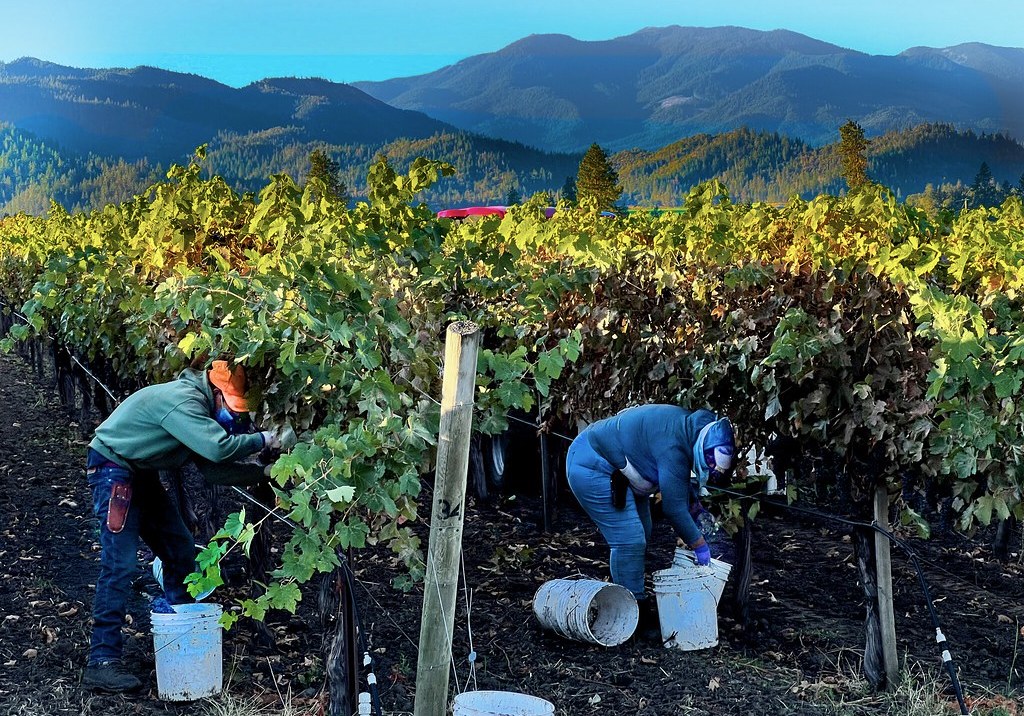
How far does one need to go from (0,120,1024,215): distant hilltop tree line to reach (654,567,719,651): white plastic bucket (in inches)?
5026

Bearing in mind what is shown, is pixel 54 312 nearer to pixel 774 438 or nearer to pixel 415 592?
pixel 415 592

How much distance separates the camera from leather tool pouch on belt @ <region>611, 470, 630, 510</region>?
5781mm

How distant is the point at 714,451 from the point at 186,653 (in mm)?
2350

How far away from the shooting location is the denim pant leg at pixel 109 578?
470 cm

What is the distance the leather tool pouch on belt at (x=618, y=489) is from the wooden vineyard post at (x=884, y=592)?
123 cm

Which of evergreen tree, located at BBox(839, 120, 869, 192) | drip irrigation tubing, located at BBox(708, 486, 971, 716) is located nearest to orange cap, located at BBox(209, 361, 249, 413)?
drip irrigation tubing, located at BBox(708, 486, 971, 716)

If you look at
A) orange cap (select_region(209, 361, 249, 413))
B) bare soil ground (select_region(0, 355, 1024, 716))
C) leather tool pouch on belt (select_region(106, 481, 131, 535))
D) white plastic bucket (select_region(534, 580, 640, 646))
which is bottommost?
bare soil ground (select_region(0, 355, 1024, 716))

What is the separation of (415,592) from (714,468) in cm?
199

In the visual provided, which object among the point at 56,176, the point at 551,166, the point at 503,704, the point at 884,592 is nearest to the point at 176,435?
the point at 503,704

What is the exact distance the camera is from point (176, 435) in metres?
4.45

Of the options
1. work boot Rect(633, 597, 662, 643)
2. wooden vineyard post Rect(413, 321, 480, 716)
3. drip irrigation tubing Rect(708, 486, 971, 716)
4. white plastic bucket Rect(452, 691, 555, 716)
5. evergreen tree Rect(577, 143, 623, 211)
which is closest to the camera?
wooden vineyard post Rect(413, 321, 480, 716)

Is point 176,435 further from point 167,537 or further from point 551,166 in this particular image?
point 551,166

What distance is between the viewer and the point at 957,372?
4.38 metres

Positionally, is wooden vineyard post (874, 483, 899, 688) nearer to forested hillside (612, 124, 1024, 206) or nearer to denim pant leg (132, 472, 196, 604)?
denim pant leg (132, 472, 196, 604)
